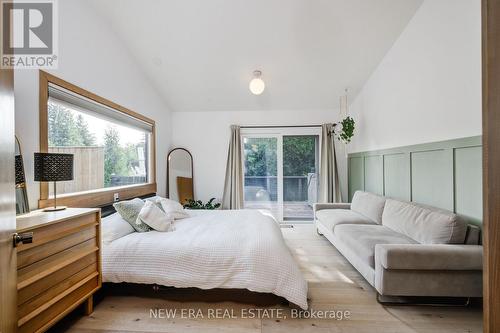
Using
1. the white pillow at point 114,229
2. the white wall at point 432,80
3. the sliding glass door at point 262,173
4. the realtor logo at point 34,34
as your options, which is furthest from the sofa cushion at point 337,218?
the realtor logo at point 34,34

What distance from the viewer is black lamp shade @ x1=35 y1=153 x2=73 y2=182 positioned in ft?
5.55

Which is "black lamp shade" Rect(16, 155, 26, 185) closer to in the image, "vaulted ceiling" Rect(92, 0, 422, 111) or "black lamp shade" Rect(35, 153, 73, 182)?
"black lamp shade" Rect(35, 153, 73, 182)

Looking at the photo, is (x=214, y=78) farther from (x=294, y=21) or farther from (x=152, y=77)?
(x=294, y=21)

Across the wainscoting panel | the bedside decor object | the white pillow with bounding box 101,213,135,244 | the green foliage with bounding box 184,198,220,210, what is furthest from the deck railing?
the bedside decor object

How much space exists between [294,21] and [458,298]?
11.0ft

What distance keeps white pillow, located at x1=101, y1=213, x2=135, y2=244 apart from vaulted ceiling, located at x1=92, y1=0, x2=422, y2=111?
7.86 feet

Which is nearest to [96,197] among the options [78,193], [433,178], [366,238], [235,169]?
[78,193]

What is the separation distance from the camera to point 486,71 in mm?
1041

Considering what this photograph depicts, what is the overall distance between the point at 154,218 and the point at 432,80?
3.29m

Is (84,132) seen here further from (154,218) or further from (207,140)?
(207,140)

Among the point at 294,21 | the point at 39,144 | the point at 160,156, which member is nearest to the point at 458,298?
the point at 294,21

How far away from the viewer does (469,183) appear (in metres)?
2.00

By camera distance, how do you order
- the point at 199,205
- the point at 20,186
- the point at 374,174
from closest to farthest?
the point at 20,186 → the point at 374,174 → the point at 199,205

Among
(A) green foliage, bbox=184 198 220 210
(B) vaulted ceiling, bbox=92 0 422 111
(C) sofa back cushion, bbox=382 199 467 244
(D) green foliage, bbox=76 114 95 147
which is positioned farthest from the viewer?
(A) green foliage, bbox=184 198 220 210
